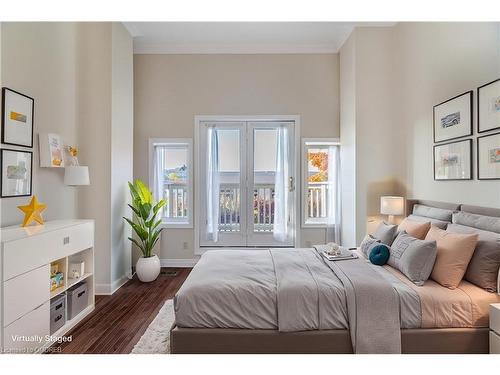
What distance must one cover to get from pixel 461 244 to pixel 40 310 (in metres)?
3.11

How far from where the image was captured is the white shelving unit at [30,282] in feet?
6.06

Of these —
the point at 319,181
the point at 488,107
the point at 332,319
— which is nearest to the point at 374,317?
the point at 332,319

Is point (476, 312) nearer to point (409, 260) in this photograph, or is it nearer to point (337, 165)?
point (409, 260)

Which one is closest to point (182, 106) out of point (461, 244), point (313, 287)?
point (313, 287)

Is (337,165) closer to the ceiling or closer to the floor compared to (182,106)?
closer to the floor

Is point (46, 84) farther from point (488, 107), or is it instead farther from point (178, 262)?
point (488, 107)

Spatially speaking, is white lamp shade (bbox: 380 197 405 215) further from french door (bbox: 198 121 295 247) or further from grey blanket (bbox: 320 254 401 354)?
grey blanket (bbox: 320 254 401 354)

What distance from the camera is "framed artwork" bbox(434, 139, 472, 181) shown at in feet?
8.32

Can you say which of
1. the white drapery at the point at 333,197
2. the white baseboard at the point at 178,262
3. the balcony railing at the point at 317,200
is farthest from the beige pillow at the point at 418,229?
the white baseboard at the point at 178,262

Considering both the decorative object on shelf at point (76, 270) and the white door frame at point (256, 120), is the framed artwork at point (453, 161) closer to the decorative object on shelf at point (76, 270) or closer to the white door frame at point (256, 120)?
the white door frame at point (256, 120)

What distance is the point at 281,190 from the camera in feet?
14.7

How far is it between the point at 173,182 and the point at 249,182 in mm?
1201

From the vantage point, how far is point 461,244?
2.02m

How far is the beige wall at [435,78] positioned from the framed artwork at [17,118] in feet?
12.6
